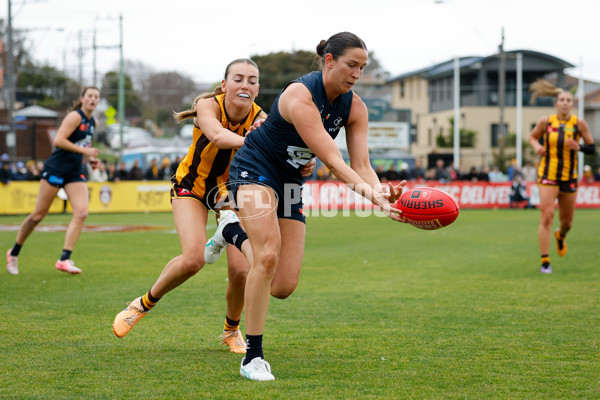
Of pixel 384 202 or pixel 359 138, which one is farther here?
pixel 359 138

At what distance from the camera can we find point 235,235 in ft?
18.5

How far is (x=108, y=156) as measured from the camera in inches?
2277

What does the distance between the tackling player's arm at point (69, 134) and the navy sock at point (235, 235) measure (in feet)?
16.3

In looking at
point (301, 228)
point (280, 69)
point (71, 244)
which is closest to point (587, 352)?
point (301, 228)

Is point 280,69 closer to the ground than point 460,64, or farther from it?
closer to the ground

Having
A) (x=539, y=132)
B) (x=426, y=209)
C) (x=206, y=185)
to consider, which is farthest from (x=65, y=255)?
(x=539, y=132)

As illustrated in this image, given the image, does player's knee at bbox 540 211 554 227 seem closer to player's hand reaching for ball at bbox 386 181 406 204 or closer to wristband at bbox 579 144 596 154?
wristband at bbox 579 144 596 154

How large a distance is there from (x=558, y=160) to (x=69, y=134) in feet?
23.1

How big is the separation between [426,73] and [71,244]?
62.8 m

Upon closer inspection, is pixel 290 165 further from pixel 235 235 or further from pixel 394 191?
pixel 394 191

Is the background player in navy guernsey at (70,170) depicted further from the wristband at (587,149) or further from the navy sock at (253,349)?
the wristband at (587,149)

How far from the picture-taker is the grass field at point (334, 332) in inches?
188

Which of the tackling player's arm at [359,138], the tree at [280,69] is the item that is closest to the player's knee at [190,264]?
the tackling player's arm at [359,138]

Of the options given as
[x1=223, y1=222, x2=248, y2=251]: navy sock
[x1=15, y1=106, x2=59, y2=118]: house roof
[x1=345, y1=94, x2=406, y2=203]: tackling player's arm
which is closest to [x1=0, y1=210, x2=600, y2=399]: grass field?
[x1=223, y1=222, x2=248, y2=251]: navy sock
